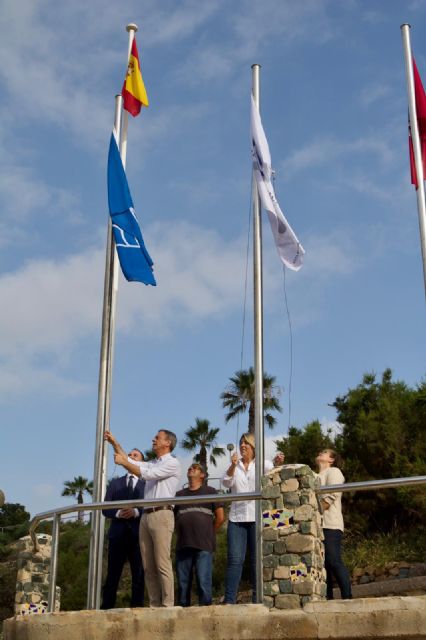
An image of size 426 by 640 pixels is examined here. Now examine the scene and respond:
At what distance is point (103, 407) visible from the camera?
32.8 ft

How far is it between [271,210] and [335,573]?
4353 mm

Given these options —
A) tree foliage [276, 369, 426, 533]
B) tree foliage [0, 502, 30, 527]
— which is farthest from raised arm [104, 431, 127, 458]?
tree foliage [0, 502, 30, 527]

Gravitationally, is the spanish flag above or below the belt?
above

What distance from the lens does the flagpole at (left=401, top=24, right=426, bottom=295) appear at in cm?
991

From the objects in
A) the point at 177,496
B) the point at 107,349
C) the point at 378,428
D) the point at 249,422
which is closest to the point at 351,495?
the point at 378,428

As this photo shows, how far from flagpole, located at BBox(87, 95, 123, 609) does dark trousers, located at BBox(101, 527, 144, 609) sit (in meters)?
0.15

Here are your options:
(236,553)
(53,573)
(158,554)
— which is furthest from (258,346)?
(53,573)

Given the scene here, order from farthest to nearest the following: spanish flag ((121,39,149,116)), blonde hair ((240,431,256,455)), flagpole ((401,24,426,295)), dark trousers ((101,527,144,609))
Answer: spanish flag ((121,39,149,116)) → flagpole ((401,24,426,295)) → blonde hair ((240,431,256,455)) → dark trousers ((101,527,144,609))

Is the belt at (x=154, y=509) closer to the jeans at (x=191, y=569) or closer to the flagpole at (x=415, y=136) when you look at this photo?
the jeans at (x=191, y=569)

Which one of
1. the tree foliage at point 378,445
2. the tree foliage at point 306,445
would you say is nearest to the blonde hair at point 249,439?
the tree foliage at point 378,445

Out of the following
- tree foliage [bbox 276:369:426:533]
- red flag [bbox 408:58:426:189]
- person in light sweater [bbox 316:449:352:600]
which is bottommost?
person in light sweater [bbox 316:449:352:600]

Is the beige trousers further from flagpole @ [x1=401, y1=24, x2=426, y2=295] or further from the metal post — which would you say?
flagpole @ [x1=401, y1=24, x2=426, y2=295]

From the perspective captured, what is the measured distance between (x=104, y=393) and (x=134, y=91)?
4338 mm

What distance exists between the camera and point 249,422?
33.6m
